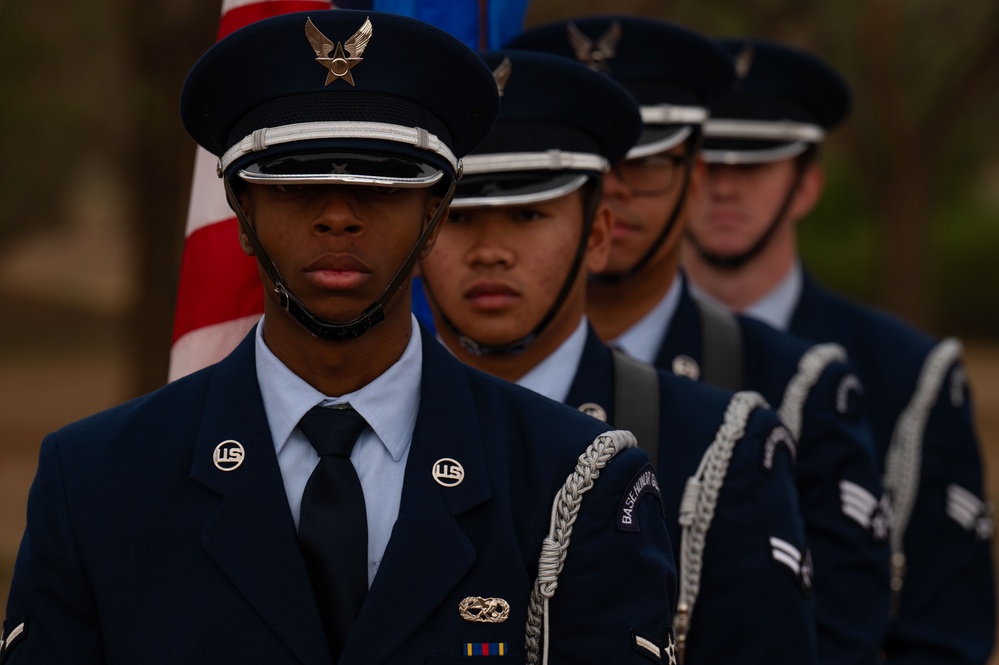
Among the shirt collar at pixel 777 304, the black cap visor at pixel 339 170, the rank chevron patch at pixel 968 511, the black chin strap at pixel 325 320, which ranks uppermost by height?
the black cap visor at pixel 339 170

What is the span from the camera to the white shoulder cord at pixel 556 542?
9.41ft

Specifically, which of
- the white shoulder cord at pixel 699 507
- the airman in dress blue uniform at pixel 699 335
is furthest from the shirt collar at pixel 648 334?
the white shoulder cord at pixel 699 507

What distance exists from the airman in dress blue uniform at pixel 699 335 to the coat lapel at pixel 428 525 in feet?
5.85

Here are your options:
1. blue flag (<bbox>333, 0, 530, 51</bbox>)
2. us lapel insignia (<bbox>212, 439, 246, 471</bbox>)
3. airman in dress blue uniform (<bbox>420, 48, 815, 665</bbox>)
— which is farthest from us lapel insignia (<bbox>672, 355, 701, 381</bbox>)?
us lapel insignia (<bbox>212, 439, 246, 471</bbox>)

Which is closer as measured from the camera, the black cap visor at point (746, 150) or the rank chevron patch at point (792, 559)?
the rank chevron patch at point (792, 559)

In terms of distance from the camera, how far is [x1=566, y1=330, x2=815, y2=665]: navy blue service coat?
12.3ft

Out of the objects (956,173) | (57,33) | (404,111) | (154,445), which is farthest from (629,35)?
(956,173)

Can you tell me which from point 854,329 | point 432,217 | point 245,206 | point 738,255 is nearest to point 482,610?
point 432,217

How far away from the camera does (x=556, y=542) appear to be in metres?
2.89

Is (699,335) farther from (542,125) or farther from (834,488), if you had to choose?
(542,125)

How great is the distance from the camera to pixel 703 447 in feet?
12.9

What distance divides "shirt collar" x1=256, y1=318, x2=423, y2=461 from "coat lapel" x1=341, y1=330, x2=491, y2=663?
3cm

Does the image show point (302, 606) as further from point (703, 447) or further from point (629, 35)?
point (629, 35)

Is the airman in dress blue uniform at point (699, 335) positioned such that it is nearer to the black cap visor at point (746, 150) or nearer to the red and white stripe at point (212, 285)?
the black cap visor at point (746, 150)
